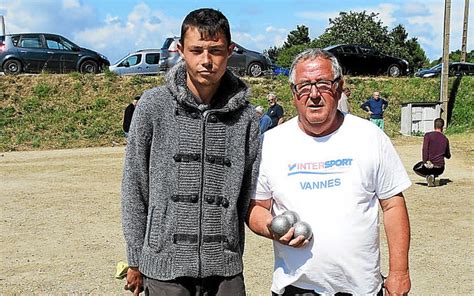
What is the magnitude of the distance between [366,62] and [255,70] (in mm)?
5791

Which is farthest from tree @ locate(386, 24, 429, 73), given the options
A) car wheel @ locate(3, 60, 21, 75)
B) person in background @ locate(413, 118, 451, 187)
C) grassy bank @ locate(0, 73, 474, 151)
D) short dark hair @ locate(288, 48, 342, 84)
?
short dark hair @ locate(288, 48, 342, 84)

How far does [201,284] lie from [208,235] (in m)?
0.24

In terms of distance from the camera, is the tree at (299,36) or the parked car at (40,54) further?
the tree at (299,36)

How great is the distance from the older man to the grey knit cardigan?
235 millimetres

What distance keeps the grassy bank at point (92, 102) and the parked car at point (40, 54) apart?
84cm

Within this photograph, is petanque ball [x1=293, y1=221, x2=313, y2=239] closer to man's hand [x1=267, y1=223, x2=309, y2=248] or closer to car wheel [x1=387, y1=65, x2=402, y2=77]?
man's hand [x1=267, y1=223, x2=309, y2=248]

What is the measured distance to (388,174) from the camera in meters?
3.28

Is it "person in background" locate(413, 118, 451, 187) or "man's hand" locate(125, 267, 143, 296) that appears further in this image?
"person in background" locate(413, 118, 451, 187)

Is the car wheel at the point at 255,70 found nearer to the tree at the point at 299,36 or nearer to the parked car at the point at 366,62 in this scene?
the parked car at the point at 366,62

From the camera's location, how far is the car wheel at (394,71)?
3338 centimetres

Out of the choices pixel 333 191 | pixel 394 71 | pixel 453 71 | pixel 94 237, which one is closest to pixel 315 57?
pixel 333 191

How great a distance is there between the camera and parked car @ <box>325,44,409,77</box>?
3259 centimetres

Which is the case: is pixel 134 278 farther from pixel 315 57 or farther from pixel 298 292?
pixel 315 57

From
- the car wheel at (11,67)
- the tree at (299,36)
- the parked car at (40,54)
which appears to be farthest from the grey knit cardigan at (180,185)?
the tree at (299,36)
